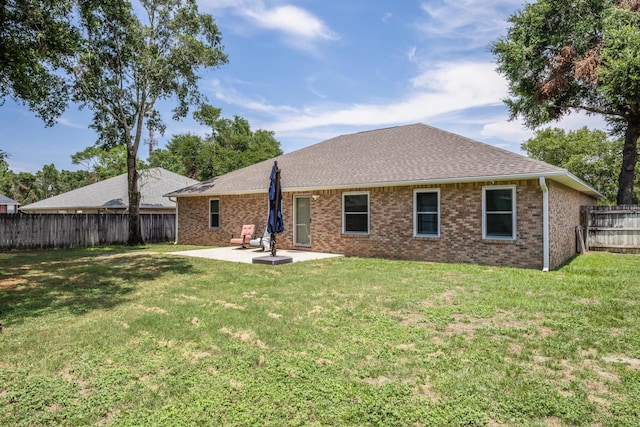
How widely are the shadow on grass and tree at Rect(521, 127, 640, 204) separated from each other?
110 ft

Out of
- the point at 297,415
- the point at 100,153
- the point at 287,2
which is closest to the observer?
the point at 297,415

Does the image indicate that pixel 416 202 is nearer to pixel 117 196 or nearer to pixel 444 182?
pixel 444 182

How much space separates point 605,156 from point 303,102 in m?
27.0


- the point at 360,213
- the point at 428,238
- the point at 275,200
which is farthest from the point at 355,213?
the point at 275,200

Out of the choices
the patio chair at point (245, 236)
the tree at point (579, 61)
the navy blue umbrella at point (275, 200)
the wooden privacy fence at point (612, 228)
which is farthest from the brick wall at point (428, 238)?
the tree at point (579, 61)

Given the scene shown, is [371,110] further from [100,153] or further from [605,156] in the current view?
[100,153]

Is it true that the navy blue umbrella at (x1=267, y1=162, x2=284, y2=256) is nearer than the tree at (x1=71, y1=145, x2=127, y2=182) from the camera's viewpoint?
Yes

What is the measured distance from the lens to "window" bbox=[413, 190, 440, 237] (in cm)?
1135

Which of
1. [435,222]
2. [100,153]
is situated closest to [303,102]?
[435,222]

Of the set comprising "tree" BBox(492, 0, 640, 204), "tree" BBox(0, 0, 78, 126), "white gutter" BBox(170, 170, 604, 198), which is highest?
"tree" BBox(492, 0, 640, 204)

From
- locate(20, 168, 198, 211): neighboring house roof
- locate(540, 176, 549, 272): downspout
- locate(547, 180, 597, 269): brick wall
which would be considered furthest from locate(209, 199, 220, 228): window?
locate(547, 180, 597, 269): brick wall

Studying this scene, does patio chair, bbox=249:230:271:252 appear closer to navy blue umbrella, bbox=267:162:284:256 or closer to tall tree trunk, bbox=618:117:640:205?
navy blue umbrella, bbox=267:162:284:256

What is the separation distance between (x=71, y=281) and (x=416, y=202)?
969 cm

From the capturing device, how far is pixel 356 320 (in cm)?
521
